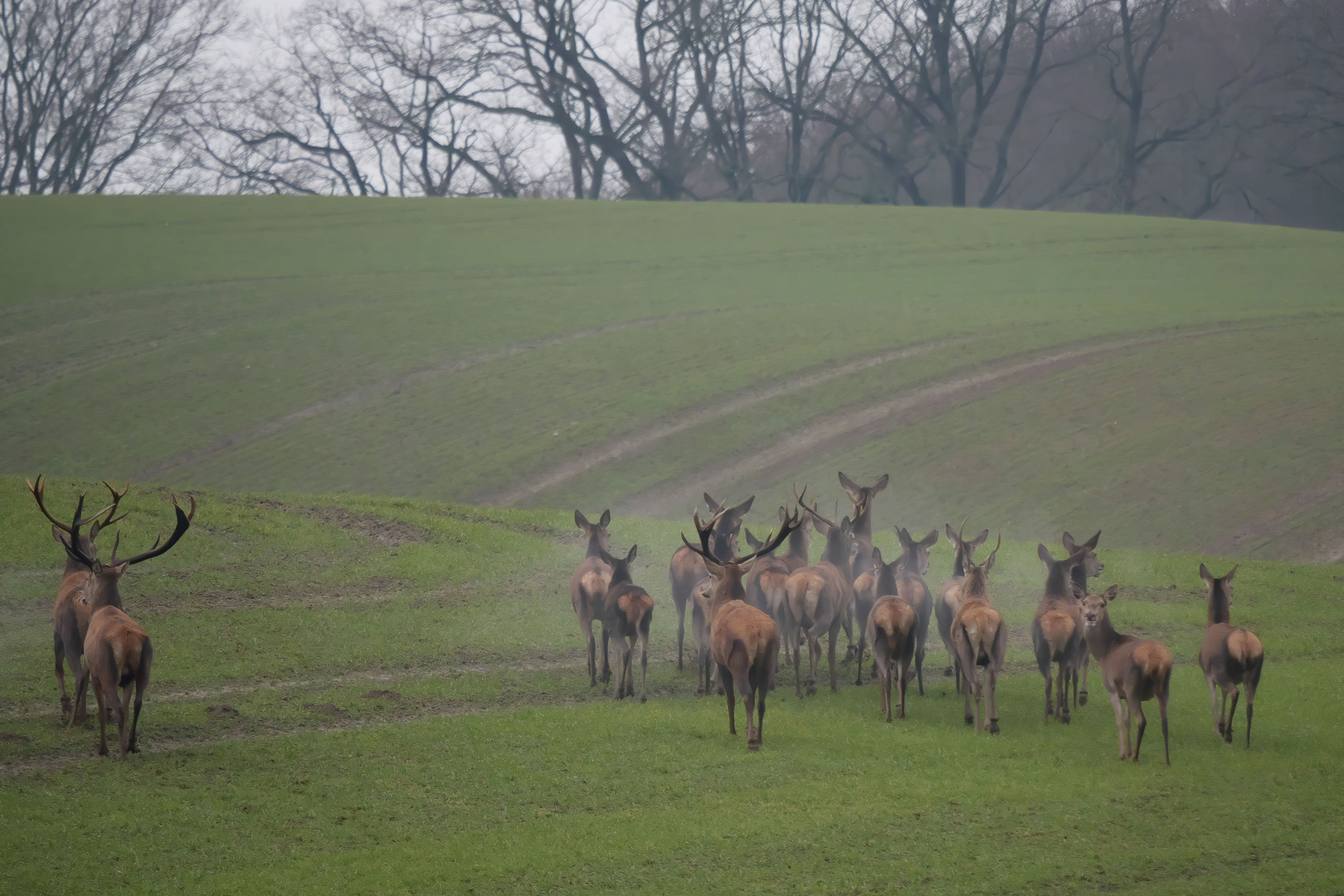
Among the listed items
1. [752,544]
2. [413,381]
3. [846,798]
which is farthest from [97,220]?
[846,798]

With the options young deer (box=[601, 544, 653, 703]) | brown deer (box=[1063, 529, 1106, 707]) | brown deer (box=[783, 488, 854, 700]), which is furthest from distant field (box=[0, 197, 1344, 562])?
young deer (box=[601, 544, 653, 703])

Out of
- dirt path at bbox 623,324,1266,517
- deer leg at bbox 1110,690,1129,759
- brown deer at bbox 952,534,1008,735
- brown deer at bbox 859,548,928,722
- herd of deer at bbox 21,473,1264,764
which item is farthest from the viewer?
dirt path at bbox 623,324,1266,517

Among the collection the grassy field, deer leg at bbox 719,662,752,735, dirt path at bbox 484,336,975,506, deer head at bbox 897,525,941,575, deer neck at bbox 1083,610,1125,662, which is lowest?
the grassy field

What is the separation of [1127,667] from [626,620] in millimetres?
5497

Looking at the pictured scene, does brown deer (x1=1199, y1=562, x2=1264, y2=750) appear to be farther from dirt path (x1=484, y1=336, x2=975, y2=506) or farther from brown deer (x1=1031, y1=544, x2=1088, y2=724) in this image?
dirt path (x1=484, y1=336, x2=975, y2=506)

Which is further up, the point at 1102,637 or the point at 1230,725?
the point at 1102,637

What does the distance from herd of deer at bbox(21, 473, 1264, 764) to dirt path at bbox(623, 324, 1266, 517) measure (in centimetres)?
1140

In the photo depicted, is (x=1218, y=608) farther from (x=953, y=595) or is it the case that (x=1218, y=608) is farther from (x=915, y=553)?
(x=915, y=553)

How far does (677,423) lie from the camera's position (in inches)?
1272

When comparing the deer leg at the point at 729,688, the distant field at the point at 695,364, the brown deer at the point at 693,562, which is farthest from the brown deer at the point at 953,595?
the distant field at the point at 695,364

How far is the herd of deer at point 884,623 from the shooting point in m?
12.3

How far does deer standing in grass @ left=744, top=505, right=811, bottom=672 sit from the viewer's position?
1509 centimetres

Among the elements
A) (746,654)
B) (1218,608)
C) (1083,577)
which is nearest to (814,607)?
(746,654)

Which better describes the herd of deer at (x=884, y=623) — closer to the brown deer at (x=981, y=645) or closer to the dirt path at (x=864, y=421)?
the brown deer at (x=981, y=645)
